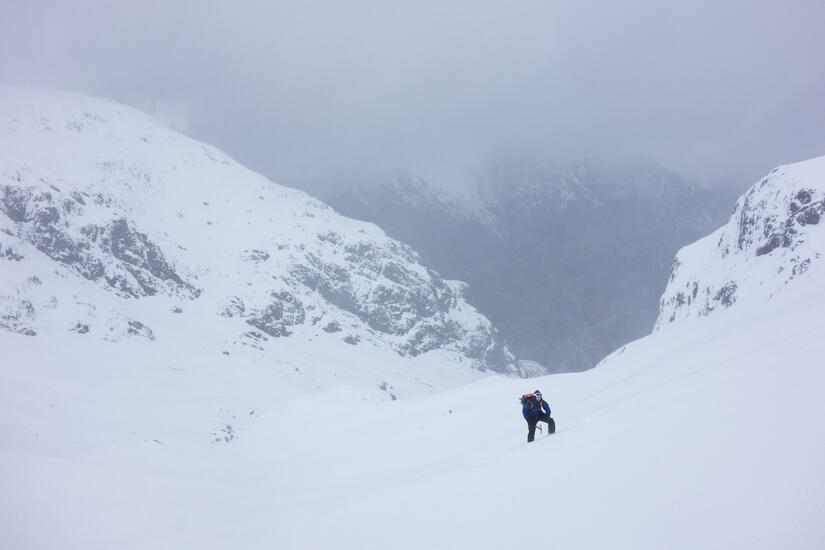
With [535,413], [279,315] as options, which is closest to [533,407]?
[535,413]

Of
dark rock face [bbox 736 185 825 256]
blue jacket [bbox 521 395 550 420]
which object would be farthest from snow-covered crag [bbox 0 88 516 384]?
dark rock face [bbox 736 185 825 256]

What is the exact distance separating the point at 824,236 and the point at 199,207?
182m

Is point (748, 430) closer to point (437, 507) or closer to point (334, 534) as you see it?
point (437, 507)

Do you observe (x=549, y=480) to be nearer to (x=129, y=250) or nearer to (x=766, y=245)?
(x=766, y=245)

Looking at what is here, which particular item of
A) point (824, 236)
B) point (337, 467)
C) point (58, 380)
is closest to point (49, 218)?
point (58, 380)

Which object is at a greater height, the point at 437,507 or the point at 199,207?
the point at 199,207

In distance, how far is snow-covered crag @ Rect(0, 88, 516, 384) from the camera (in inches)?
4493

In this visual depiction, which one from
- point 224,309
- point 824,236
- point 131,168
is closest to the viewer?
point 824,236

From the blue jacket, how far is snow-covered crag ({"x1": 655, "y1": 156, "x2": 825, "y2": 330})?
121ft

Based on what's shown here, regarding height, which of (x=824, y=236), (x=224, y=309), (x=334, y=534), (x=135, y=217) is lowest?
(x=334, y=534)

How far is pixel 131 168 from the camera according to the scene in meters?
180

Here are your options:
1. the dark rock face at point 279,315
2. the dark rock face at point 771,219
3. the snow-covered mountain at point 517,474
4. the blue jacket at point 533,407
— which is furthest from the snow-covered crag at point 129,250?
the dark rock face at point 771,219

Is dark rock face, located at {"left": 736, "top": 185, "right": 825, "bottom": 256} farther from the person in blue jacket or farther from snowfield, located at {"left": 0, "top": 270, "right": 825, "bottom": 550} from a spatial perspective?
the person in blue jacket

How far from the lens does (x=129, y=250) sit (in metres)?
148
